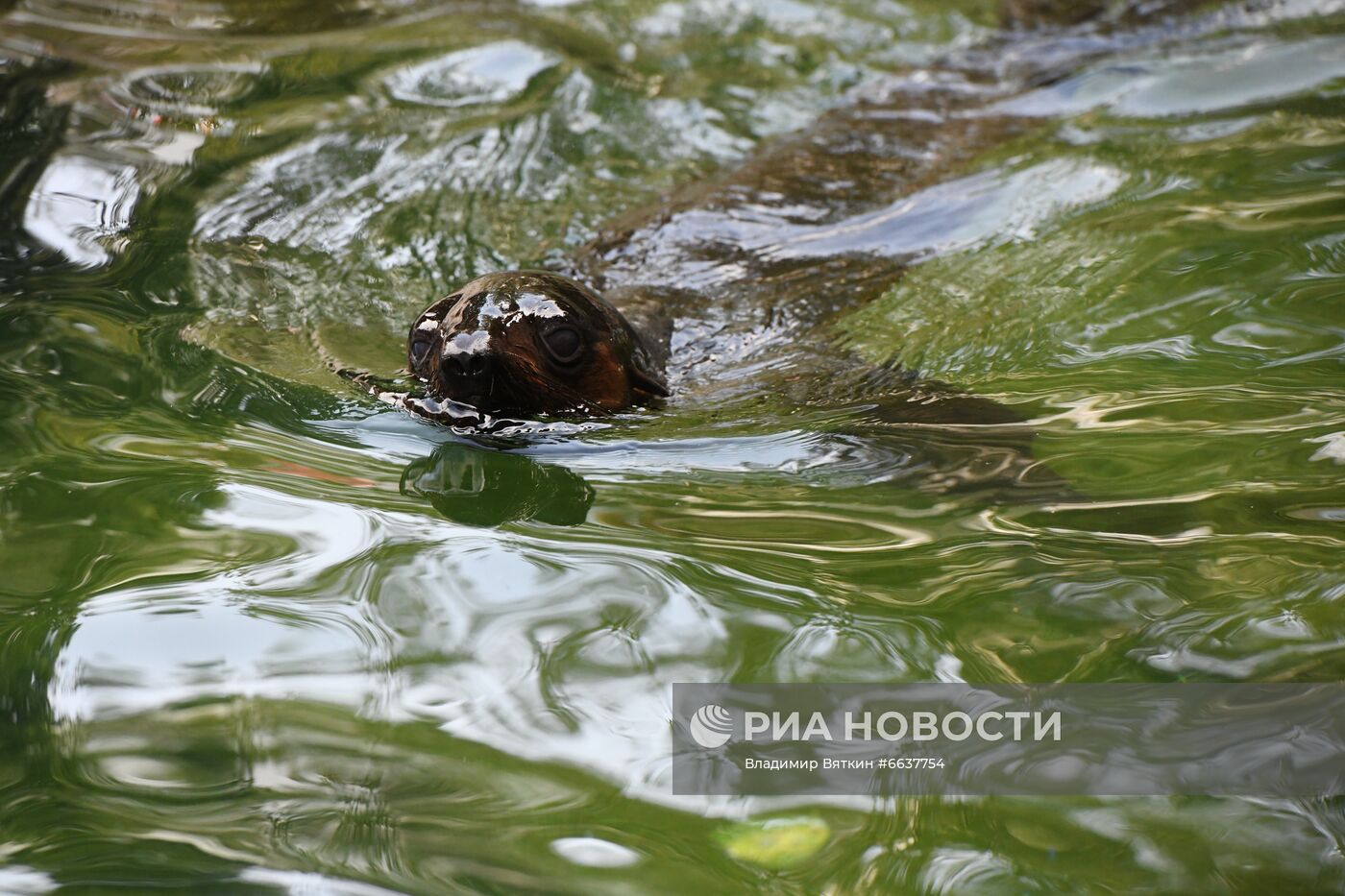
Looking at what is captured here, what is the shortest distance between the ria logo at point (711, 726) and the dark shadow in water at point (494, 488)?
0.83 m

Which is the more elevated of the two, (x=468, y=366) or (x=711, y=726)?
(x=468, y=366)

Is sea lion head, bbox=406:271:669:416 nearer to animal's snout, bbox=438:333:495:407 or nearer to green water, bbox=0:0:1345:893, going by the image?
animal's snout, bbox=438:333:495:407

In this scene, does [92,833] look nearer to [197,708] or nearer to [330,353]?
[197,708]

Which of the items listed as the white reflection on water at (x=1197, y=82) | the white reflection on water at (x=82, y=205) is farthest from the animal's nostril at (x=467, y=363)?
the white reflection on water at (x=1197, y=82)

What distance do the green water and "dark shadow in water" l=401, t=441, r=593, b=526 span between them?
0.02m

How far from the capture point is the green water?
2.16 m

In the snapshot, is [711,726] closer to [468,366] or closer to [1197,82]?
[468,366]

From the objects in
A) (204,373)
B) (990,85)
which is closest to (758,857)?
(204,373)

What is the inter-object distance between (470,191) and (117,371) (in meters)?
2.50

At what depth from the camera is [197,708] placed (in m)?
2.45

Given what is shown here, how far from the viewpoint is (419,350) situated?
3.99 m

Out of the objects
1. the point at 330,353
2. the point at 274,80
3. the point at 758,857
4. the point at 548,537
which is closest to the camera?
the point at 758,857

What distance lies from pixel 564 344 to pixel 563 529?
97cm

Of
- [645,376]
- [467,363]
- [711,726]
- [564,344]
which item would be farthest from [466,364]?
[711,726]
